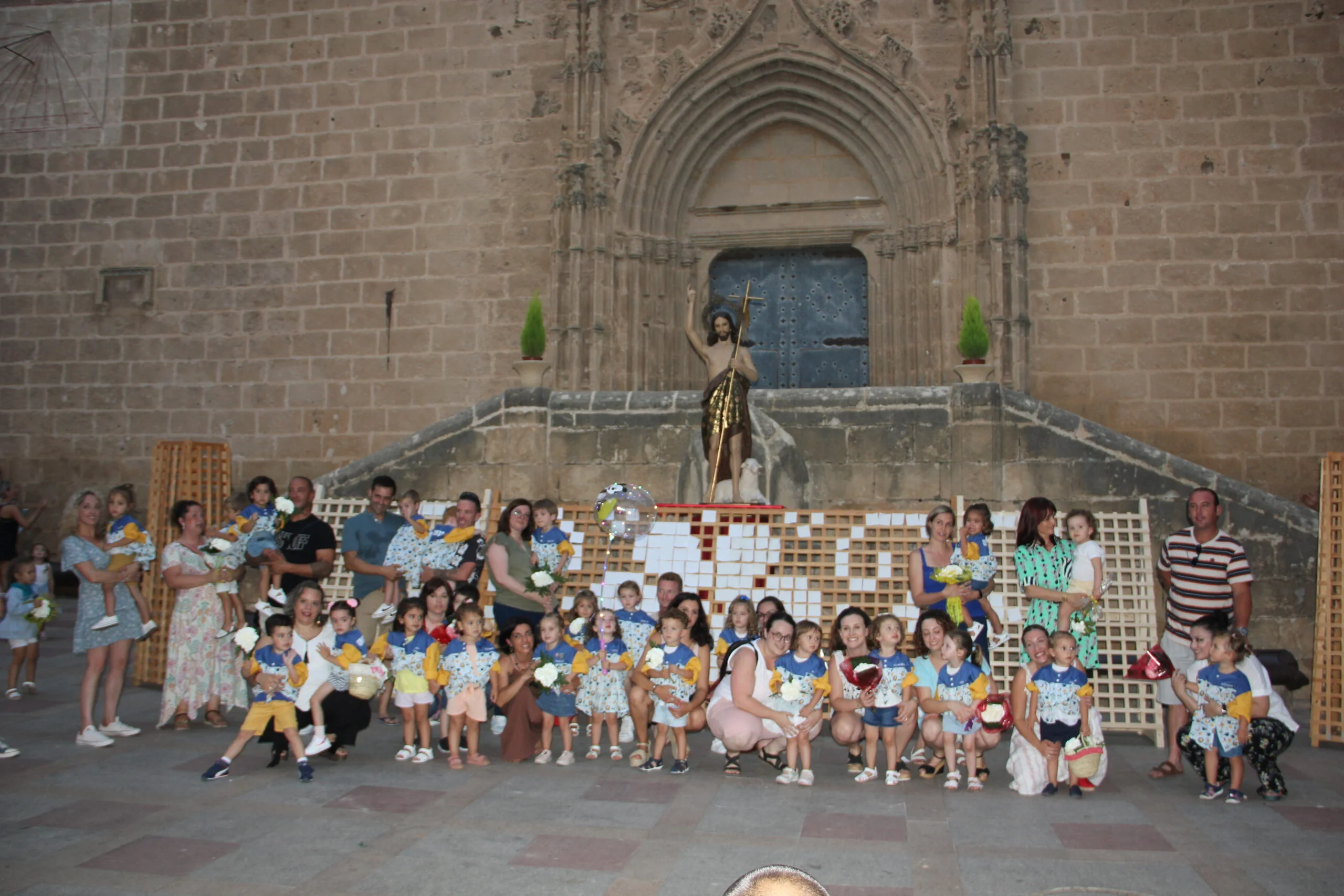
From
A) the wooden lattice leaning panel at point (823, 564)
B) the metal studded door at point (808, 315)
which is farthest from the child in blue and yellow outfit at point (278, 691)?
the metal studded door at point (808, 315)

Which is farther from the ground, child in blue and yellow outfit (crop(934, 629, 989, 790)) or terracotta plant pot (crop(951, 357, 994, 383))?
terracotta plant pot (crop(951, 357, 994, 383))

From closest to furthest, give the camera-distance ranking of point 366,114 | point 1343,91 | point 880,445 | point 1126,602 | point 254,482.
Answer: point 254,482 → point 1126,602 → point 880,445 → point 1343,91 → point 366,114

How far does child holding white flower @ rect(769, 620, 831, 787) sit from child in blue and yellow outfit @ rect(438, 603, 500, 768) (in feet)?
5.37

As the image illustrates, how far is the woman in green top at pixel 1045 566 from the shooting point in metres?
6.45

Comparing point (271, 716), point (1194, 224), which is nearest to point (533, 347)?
point (271, 716)

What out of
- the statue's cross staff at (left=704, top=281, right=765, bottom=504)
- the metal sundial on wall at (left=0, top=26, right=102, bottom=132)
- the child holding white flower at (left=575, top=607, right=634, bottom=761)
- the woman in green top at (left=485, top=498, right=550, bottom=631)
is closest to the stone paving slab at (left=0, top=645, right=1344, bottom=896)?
the child holding white flower at (left=575, top=607, right=634, bottom=761)

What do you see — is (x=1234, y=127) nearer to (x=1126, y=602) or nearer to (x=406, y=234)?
(x=1126, y=602)

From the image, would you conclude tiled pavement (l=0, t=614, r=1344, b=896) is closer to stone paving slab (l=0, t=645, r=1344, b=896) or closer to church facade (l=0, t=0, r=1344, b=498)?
stone paving slab (l=0, t=645, r=1344, b=896)

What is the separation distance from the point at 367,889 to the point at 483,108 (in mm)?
11880

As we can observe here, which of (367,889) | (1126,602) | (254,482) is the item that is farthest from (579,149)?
(367,889)

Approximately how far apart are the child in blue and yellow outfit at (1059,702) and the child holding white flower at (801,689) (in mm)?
1111

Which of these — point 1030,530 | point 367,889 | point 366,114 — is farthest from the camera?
point 366,114

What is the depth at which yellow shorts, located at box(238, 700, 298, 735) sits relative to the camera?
19.2 ft

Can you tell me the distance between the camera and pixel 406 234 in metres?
14.4
